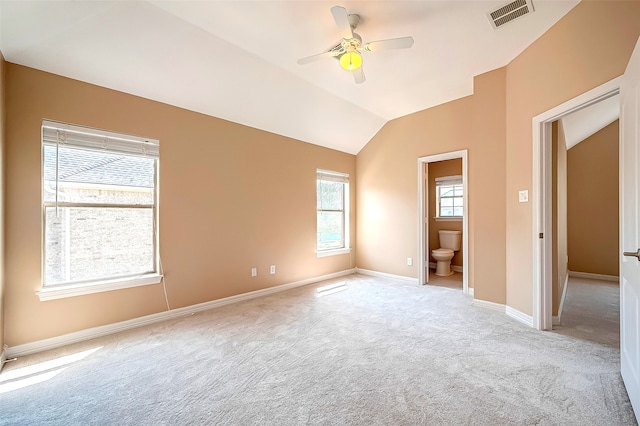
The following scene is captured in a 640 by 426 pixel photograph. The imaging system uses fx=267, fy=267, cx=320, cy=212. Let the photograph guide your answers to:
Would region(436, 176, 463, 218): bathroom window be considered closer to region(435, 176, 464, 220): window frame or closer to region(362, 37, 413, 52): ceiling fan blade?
region(435, 176, 464, 220): window frame

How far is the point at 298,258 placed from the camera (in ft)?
14.8

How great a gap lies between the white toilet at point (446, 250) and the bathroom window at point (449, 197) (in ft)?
1.53

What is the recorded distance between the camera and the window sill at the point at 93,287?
2.42 m

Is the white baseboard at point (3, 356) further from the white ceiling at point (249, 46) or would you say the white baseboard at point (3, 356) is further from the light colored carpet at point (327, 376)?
the white ceiling at point (249, 46)

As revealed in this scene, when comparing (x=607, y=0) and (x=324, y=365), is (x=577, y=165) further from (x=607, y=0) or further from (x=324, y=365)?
(x=324, y=365)

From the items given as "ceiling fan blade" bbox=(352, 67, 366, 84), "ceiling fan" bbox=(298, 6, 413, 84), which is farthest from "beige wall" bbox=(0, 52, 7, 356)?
"ceiling fan blade" bbox=(352, 67, 366, 84)

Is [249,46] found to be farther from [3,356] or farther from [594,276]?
[594,276]

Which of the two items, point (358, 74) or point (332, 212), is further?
point (332, 212)

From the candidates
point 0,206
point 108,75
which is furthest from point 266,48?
point 0,206

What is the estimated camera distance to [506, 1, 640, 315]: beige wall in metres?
2.00

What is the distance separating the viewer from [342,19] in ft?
6.51

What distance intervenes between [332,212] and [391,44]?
3297 mm

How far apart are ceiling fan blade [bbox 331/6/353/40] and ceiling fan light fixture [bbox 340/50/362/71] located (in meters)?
0.18

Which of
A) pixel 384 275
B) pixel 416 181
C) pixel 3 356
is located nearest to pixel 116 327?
pixel 3 356
